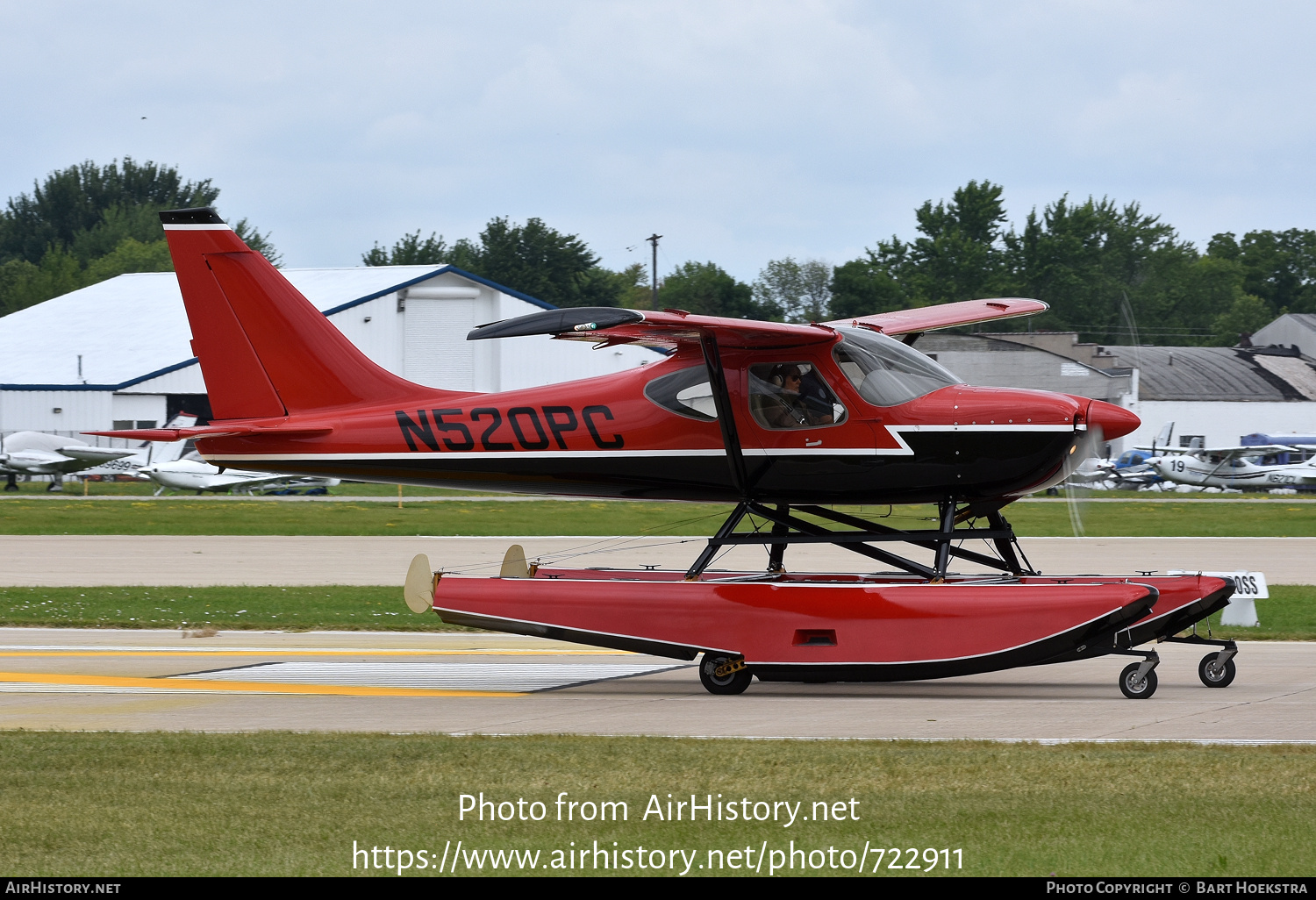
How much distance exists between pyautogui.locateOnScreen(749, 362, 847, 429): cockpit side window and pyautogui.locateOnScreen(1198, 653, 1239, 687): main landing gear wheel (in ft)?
12.4

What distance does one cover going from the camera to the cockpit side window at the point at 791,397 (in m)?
12.4

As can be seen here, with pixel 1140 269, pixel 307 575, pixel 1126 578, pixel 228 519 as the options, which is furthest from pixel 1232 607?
pixel 1140 269

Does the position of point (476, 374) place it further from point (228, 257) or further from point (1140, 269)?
point (1140, 269)

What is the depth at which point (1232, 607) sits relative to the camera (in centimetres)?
1655

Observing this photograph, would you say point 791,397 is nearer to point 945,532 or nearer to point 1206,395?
point 945,532

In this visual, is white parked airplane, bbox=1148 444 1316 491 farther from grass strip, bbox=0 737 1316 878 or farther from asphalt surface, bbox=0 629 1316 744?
grass strip, bbox=0 737 1316 878

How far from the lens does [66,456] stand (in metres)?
53.8

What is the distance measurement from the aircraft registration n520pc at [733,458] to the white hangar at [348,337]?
152 ft

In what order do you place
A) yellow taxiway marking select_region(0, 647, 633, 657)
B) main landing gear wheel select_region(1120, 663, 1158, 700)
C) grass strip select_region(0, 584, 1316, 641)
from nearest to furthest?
main landing gear wheel select_region(1120, 663, 1158, 700), yellow taxiway marking select_region(0, 647, 633, 657), grass strip select_region(0, 584, 1316, 641)

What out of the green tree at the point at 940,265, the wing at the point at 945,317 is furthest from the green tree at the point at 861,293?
the wing at the point at 945,317

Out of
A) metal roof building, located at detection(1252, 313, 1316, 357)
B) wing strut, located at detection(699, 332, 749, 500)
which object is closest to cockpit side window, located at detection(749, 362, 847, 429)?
wing strut, located at detection(699, 332, 749, 500)

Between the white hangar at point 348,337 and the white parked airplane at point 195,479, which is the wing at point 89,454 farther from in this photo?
the white hangar at point 348,337

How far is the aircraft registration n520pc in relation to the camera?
1162 centimetres

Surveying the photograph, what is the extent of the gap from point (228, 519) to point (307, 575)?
51.4ft
